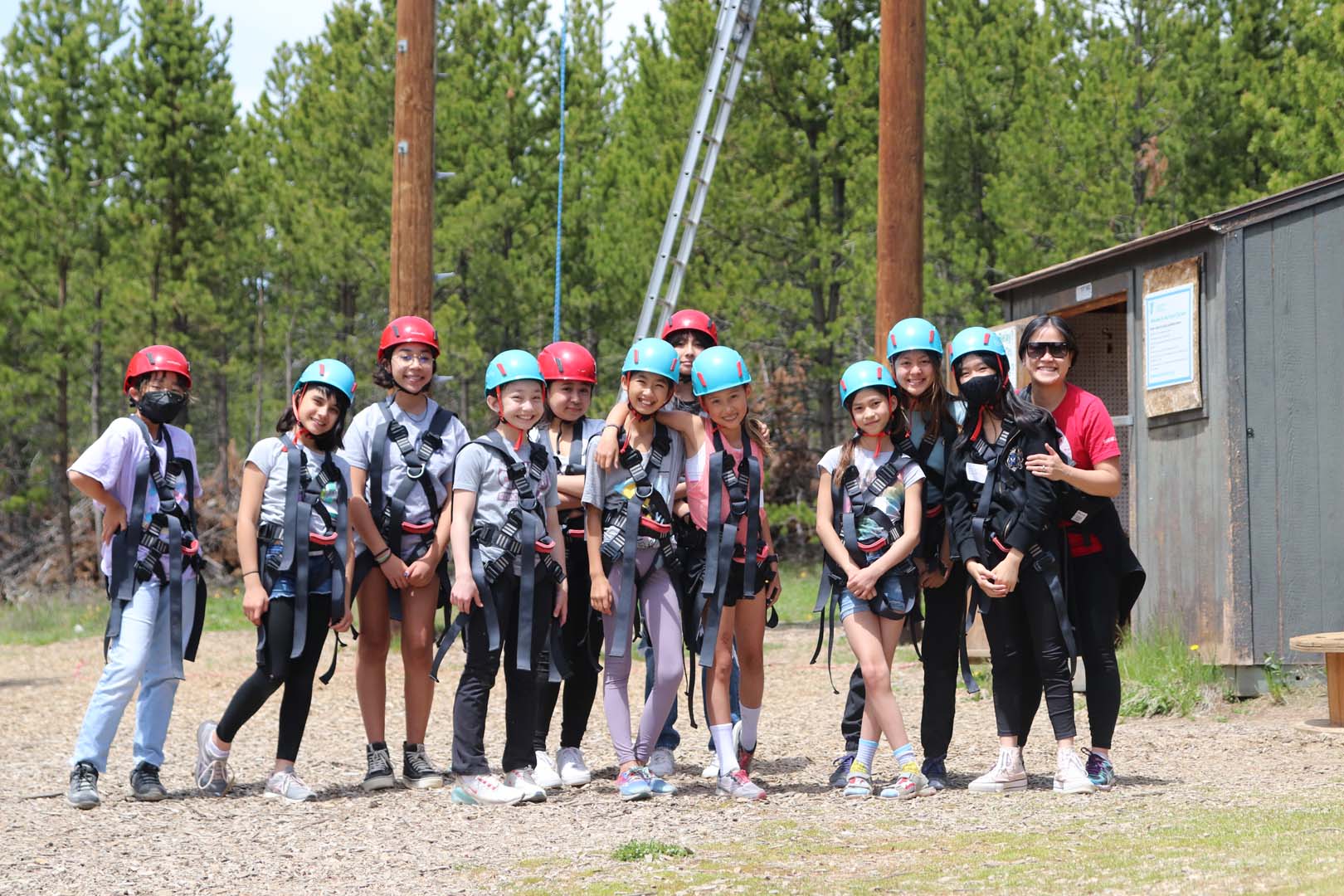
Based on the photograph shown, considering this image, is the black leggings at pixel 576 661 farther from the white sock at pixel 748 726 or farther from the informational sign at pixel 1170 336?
the informational sign at pixel 1170 336

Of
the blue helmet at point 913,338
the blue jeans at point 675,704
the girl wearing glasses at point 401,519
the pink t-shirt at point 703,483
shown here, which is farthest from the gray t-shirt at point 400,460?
the blue helmet at point 913,338

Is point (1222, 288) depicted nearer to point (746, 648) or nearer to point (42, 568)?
point (746, 648)

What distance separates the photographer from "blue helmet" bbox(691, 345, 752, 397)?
20.9ft

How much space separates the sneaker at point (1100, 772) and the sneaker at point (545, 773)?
2.29m

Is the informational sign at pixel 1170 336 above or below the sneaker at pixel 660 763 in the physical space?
above

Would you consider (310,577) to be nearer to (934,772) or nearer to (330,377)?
(330,377)

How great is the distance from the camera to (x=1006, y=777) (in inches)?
249

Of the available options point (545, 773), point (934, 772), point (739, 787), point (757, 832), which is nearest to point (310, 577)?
point (545, 773)

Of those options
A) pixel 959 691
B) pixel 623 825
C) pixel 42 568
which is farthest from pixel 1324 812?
pixel 42 568

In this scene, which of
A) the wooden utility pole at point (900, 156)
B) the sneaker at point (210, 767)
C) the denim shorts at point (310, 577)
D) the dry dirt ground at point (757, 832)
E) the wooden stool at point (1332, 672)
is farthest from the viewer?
the wooden utility pole at point (900, 156)

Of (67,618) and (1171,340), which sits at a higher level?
(1171,340)

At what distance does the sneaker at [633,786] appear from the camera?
6309 mm

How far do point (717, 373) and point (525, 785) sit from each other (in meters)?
1.90

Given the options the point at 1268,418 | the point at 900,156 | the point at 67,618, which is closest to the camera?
the point at 1268,418
